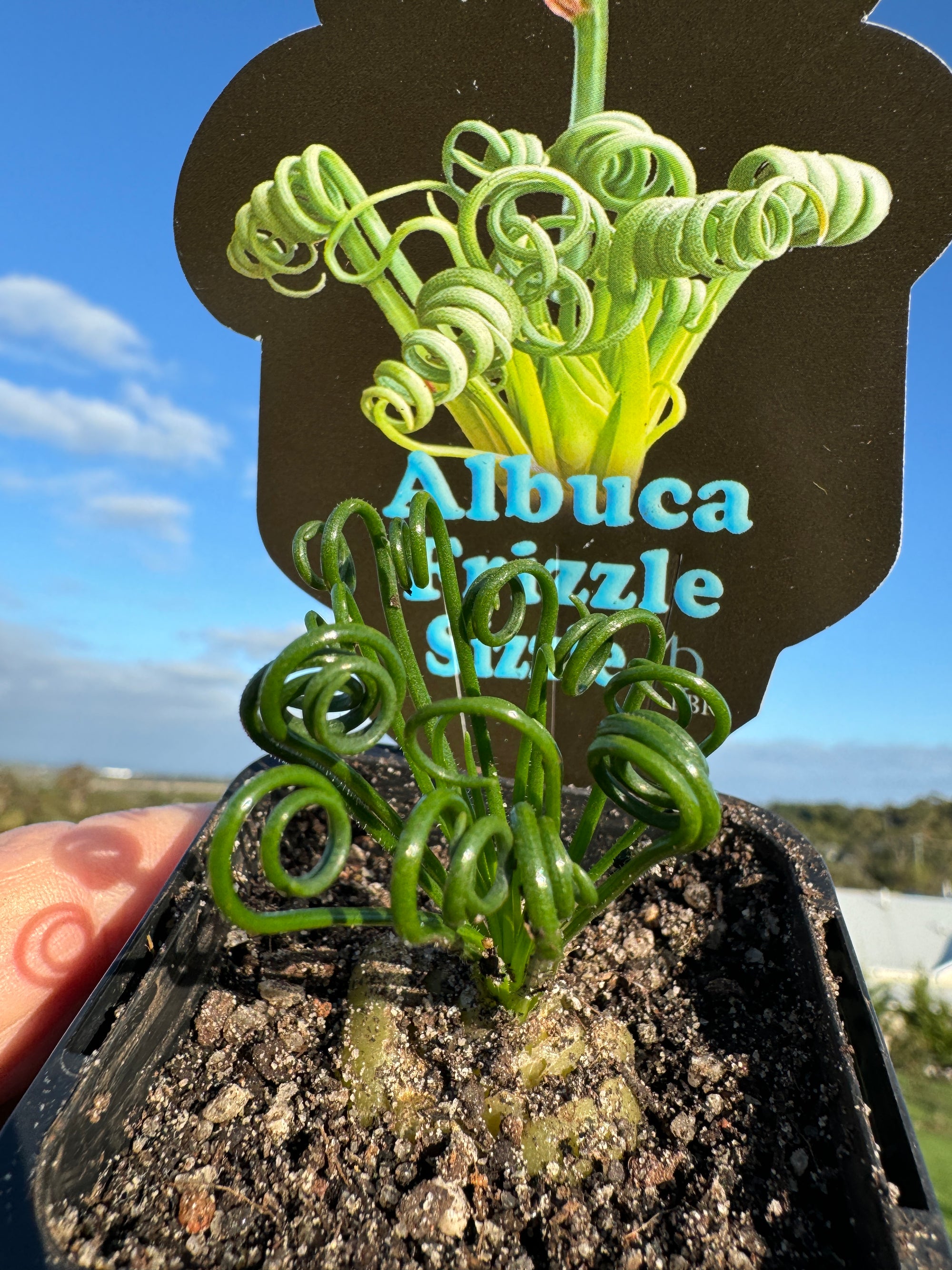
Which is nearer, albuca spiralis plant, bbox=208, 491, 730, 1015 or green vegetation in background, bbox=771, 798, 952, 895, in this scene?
albuca spiralis plant, bbox=208, 491, 730, 1015

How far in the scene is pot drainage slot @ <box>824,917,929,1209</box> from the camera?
0.46 metres

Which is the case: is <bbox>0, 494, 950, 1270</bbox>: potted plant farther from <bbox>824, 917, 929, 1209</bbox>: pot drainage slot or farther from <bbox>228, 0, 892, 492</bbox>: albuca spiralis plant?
<bbox>228, 0, 892, 492</bbox>: albuca spiralis plant

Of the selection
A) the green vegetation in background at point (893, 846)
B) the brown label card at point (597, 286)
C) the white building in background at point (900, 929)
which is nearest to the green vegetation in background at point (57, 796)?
the brown label card at point (597, 286)

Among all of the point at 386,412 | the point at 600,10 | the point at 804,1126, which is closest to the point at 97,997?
the point at 804,1126

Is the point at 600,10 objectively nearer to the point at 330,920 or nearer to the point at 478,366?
the point at 478,366

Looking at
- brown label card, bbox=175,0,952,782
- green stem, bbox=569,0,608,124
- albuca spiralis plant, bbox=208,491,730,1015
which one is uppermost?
green stem, bbox=569,0,608,124

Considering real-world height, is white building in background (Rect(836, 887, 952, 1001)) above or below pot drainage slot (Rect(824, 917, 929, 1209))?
below

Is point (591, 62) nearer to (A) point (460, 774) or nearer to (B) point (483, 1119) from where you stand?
(A) point (460, 774)

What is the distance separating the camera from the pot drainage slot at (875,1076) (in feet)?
1.52

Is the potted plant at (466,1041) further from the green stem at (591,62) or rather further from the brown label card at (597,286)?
the green stem at (591,62)

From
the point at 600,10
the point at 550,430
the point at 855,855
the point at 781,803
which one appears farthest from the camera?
the point at 781,803

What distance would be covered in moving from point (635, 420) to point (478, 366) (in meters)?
0.18

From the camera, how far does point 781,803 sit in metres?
7.01

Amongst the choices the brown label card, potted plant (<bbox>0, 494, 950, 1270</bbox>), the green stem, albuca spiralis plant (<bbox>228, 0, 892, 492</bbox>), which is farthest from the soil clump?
the green stem
